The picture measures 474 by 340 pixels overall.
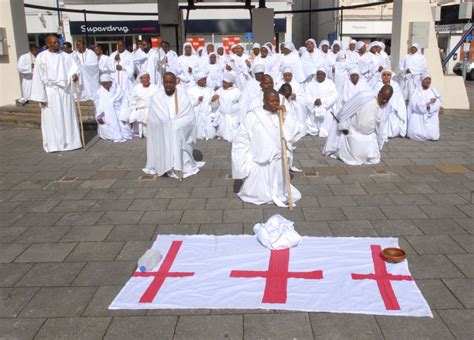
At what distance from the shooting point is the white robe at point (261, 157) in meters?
5.84

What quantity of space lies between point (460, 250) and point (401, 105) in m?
6.35

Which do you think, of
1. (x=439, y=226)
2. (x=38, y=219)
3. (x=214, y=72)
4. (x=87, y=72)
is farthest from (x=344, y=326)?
(x=87, y=72)

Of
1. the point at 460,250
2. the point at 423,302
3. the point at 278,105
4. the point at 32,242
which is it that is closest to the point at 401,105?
the point at 278,105

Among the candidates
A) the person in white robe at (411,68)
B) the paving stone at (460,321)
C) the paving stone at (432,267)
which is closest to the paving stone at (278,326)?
the paving stone at (460,321)

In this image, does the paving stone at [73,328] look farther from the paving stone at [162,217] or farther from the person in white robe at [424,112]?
the person in white robe at [424,112]

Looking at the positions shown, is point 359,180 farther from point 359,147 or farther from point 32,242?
point 32,242

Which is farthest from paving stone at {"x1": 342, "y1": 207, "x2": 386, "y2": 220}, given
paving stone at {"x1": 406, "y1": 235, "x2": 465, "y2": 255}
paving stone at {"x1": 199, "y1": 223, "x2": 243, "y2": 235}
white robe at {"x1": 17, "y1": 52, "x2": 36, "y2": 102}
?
white robe at {"x1": 17, "y1": 52, "x2": 36, "y2": 102}

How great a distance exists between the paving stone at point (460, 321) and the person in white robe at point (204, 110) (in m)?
7.70

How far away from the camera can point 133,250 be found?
15.3 ft

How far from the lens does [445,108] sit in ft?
46.2

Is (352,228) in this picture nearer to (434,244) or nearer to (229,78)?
(434,244)

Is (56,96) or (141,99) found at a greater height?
(56,96)

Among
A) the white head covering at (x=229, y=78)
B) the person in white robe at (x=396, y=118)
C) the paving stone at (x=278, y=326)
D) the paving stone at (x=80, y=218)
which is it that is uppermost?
the white head covering at (x=229, y=78)

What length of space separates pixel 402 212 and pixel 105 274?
339 cm
